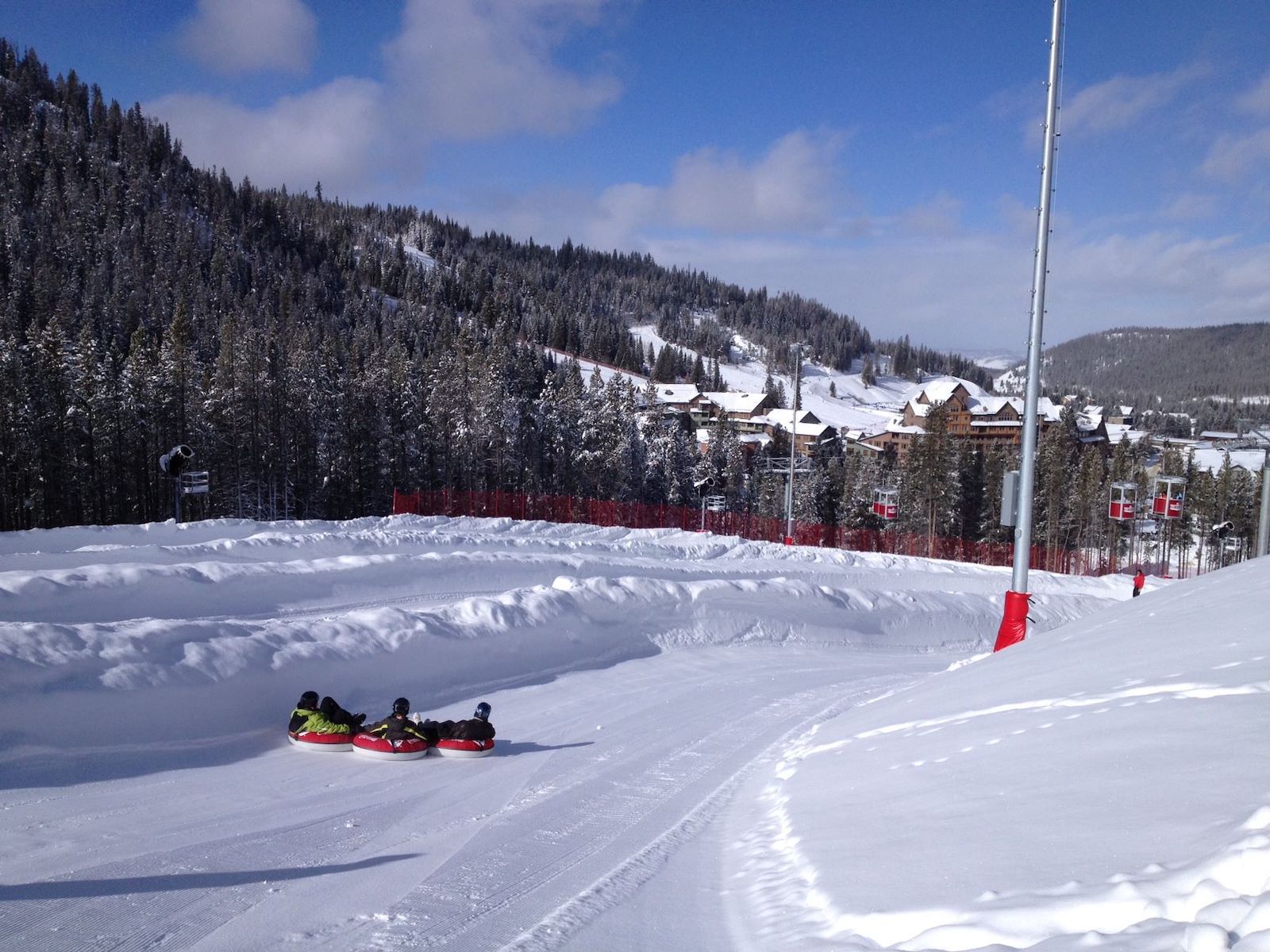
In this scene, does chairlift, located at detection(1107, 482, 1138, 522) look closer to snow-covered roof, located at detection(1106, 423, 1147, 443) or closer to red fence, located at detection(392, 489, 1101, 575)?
red fence, located at detection(392, 489, 1101, 575)

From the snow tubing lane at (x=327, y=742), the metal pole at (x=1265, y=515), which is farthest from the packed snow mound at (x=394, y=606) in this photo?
the metal pole at (x=1265, y=515)

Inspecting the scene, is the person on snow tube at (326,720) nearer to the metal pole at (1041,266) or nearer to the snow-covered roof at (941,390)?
the metal pole at (1041,266)

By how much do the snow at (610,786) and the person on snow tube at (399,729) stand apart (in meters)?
0.31

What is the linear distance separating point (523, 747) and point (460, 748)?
90cm

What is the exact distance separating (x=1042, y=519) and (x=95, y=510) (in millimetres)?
58873

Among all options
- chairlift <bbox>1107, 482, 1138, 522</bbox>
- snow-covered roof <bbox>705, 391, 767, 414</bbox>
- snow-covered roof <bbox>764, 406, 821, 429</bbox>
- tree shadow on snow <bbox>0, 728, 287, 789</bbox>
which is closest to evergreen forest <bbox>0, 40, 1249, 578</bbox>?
snow-covered roof <bbox>764, 406, 821, 429</bbox>

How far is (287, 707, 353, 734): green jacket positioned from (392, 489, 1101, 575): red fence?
23.7m

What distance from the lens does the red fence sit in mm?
34375

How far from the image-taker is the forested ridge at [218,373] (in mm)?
39781

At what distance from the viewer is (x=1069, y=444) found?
6159 cm

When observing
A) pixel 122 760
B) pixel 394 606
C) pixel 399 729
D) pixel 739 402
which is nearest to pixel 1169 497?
pixel 394 606

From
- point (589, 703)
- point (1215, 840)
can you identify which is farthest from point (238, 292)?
point (1215, 840)

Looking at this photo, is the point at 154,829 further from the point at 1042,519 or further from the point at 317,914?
the point at 1042,519

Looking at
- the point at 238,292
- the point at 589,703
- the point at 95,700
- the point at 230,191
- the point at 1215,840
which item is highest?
the point at 230,191
